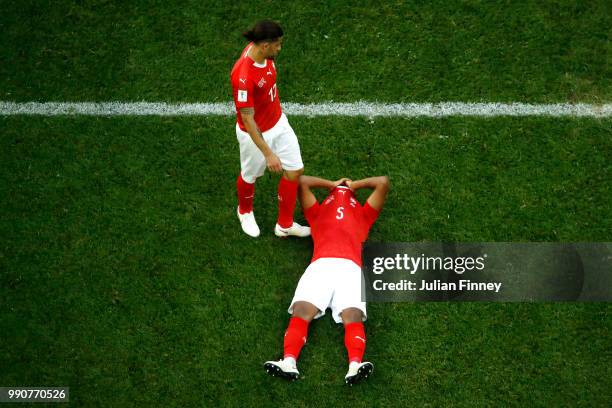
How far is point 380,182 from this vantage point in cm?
545

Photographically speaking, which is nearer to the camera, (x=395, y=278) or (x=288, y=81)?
(x=395, y=278)

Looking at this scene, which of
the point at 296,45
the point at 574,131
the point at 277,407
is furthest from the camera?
the point at 296,45

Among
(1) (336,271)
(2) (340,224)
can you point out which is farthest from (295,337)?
(2) (340,224)

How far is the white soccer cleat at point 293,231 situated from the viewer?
18.8ft

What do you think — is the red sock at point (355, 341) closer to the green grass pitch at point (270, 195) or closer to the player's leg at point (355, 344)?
the player's leg at point (355, 344)

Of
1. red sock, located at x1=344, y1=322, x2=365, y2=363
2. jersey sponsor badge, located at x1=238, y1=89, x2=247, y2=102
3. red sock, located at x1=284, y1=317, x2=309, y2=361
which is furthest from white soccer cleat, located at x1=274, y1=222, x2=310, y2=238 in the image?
jersey sponsor badge, located at x1=238, y1=89, x2=247, y2=102

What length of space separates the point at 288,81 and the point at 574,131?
2.80 meters

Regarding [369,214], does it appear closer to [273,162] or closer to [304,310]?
[304,310]

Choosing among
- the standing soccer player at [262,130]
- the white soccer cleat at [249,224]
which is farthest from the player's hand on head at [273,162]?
the white soccer cleat at [249,224]

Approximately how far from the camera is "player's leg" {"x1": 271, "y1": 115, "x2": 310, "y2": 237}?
5141 millimetres

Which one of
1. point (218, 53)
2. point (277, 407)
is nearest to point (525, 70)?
point (218, 53)

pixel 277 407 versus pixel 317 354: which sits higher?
pixel 317 354

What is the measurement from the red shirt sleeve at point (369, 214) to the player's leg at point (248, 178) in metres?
0.93

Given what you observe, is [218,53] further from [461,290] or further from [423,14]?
[461,290]
